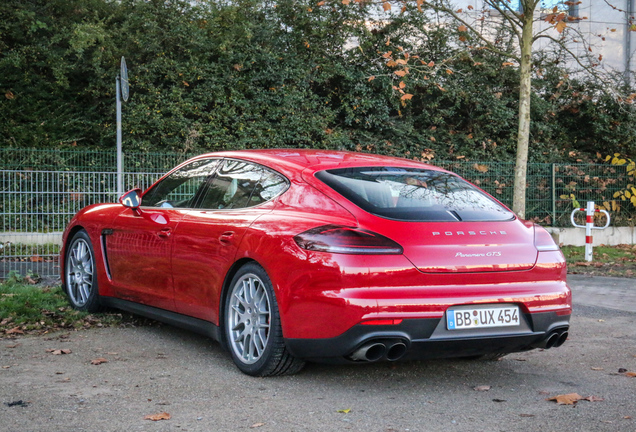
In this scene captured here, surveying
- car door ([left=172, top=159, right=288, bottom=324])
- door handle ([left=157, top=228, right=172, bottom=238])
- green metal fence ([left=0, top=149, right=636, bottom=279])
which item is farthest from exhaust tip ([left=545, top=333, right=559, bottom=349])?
green metal fence ([left=0, top=149, right=636, bottom=279])

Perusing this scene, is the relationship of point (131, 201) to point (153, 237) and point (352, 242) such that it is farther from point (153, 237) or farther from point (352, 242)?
point (352, 242)

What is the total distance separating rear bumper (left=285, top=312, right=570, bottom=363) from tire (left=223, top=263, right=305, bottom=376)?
0.18 metres

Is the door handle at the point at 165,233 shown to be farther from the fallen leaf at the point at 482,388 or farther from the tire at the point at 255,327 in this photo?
the fallen leaf at the point at 482,388

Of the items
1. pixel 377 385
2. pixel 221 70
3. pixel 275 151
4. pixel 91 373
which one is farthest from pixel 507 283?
pixel 221 70

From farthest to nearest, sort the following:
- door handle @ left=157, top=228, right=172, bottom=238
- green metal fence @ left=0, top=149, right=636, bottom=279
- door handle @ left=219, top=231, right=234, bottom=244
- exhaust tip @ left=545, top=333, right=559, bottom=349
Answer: green metal fence @ left=0, top=149, right=636, bottom=279
door handle @ left=157, top=228, right=172, bottom=238
door handle @ left=219, top=231, right=234, bottom=244
exhaust tip @ left=545, top=333, right=559, bottom=349

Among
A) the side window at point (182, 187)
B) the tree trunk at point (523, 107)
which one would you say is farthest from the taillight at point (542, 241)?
the tree trunk at point (523, 107)

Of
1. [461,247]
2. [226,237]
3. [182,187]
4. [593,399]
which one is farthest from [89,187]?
[593,399]

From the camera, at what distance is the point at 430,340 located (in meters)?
4.23

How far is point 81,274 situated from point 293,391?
10.6 ft

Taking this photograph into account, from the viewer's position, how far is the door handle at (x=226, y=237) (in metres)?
4.91

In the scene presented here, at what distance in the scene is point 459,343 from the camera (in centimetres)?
430

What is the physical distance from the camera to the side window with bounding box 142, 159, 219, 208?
5.73 metres

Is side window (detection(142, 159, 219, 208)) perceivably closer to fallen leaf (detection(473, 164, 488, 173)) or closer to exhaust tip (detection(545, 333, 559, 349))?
exhaust tip (detection(545, 333, 559, 349))

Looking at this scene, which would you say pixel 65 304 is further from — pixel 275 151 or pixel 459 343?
pixel 459 343
